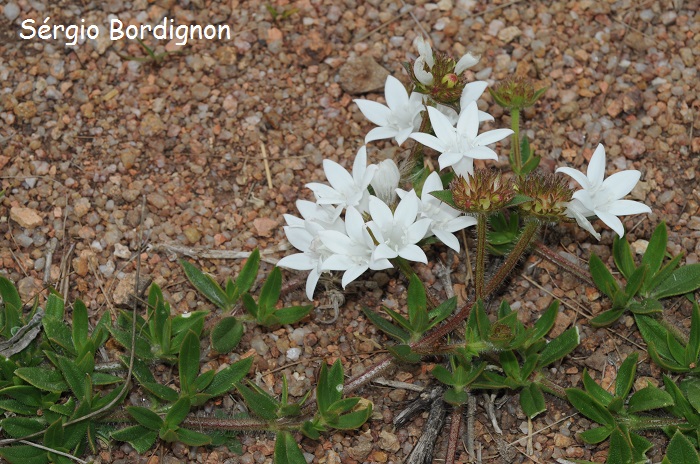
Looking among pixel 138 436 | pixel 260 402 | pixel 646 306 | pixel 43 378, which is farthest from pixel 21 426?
pixel 646 306

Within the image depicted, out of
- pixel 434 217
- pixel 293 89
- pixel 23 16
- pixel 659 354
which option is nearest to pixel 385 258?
pixel 434 217

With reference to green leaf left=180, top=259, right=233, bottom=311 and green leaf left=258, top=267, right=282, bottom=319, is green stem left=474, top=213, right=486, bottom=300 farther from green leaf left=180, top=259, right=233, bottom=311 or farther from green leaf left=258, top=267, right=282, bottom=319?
green leaf left=180, top=259, right=233, bottom=311

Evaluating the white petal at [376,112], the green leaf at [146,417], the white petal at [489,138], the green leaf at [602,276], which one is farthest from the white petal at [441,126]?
the green leaf at [146,417]

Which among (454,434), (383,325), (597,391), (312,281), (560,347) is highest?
(312,281)

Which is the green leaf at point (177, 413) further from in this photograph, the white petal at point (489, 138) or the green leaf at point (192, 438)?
the white petal at point (489, 138)

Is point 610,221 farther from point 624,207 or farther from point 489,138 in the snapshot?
point 489,138

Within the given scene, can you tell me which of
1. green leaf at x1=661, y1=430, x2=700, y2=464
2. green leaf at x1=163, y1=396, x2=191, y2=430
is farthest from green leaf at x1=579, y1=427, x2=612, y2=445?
green leaf at x1=163, y1=396, x2=191, y2=430

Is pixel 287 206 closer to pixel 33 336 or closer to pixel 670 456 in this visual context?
pixel 33 336

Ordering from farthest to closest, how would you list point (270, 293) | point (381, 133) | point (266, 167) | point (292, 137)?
point (292, 137) → point (266, 167) → point (381, 133) → point (270, 293)
